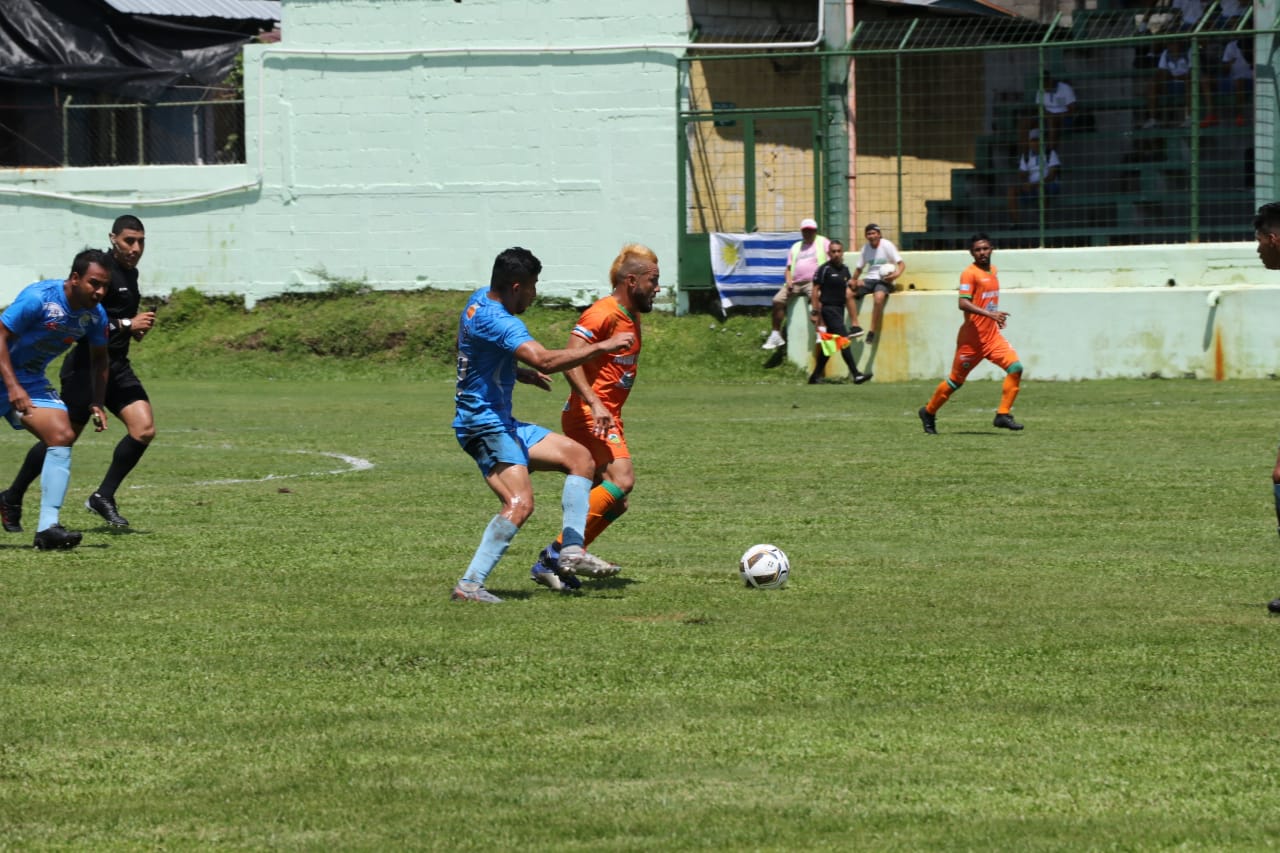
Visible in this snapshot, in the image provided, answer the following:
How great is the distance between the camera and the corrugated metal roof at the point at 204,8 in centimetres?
3381

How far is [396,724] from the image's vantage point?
647 cm

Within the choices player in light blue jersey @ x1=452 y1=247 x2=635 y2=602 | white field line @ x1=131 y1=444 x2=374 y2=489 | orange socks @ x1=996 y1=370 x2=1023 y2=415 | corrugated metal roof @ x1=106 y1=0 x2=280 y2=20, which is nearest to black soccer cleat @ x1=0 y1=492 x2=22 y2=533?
white field line @ x1=131 y1=444 x2=374 y2=489

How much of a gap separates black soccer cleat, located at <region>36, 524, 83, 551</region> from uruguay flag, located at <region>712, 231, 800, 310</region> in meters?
18.0

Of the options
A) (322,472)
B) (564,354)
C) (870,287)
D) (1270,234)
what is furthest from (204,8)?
(1270,234)

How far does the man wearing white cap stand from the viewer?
87.6 ft

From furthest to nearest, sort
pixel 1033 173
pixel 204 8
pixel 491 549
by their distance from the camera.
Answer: pixel 204 8 → pixel 1033 173 → pixel 491 549

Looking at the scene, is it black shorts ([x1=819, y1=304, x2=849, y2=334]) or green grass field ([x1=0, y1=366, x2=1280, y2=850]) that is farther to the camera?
black shorts ([x1=819, y1=304, x2=849, y2=334])

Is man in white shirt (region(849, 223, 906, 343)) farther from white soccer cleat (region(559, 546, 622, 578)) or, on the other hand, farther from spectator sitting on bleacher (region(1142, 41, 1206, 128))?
white soccer cleat (region(559, 546, 622, 578))

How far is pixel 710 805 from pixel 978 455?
10.8 metres

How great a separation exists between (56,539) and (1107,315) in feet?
55.1

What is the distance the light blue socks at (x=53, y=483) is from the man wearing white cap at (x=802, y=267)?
1647 cm

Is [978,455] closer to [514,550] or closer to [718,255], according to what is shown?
[514,550]

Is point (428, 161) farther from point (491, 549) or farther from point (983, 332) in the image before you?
point (491, 549)

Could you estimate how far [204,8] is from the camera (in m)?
36.0
